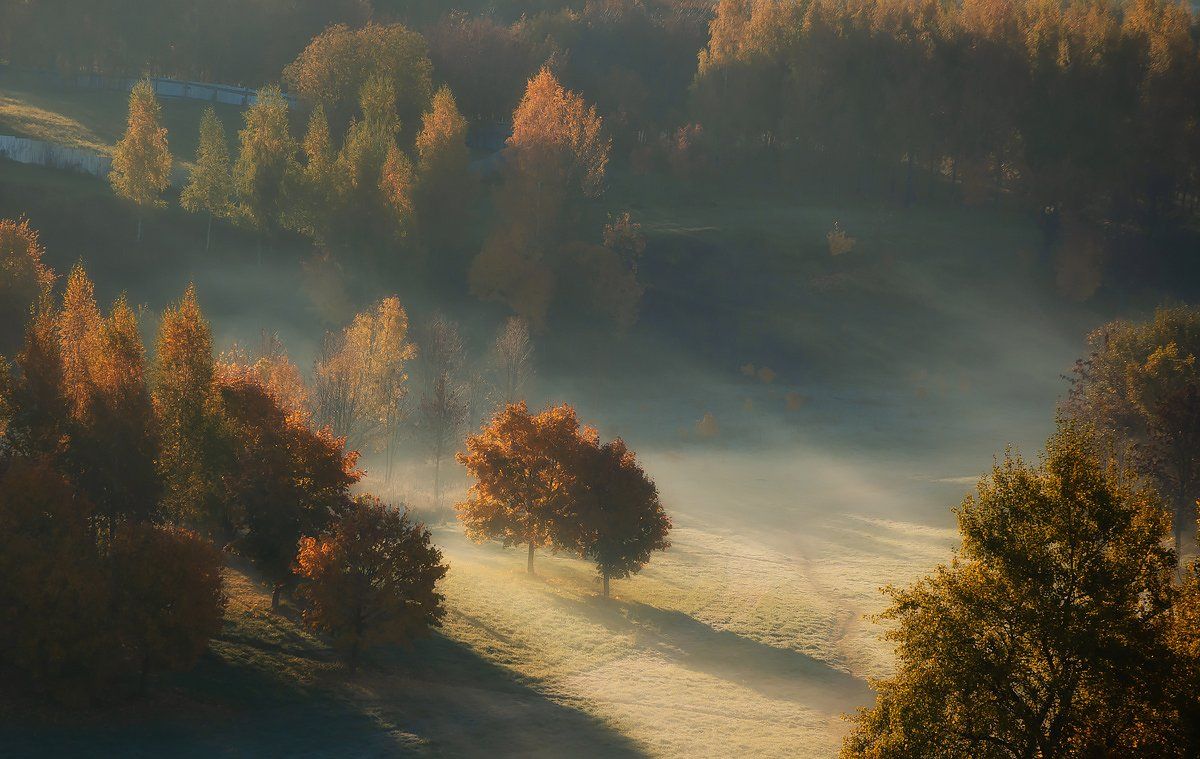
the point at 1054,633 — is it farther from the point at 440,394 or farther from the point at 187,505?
the point at 440,394

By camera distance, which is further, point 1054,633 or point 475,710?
point 475,710

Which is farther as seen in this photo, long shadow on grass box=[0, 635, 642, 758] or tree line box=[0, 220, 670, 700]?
tree line box=[0, 220, 670, 700]

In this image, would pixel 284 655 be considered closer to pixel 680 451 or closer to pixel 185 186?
pixel 680 451

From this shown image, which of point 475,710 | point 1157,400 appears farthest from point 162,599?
point 1157,400

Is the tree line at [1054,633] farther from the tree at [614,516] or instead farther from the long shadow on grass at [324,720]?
the tree at [614,516]

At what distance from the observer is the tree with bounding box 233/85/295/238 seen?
298 ft

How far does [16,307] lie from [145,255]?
28474mm

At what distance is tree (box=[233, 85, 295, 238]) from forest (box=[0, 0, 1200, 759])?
33 cm

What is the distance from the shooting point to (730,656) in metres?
44.5

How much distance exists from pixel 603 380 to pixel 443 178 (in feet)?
75.1

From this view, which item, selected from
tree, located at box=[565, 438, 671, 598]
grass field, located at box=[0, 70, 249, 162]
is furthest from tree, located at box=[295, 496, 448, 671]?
grass field, located at box=[0, 70, 249, 162]

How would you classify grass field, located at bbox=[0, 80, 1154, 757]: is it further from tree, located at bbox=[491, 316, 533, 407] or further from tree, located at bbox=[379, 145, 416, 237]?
tree, located at bbox=[491, 316, 533, 407]

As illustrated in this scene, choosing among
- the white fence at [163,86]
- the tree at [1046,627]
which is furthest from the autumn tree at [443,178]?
the tree at [1046,627]

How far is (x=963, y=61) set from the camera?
400 feet
